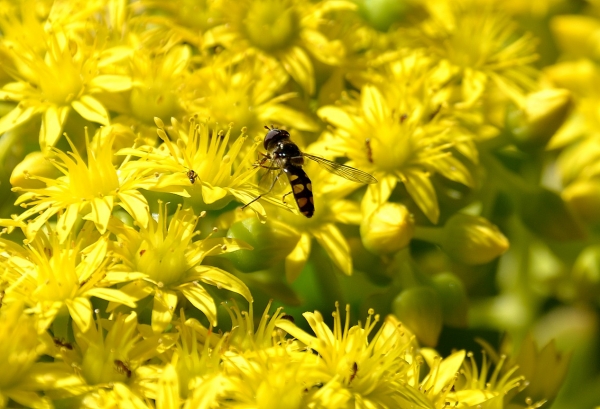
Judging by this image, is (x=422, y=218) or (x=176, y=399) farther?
(x=422, y=218)

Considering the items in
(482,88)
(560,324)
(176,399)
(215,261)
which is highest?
(482,88)

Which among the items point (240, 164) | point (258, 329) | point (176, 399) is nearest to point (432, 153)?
point (240, 164)

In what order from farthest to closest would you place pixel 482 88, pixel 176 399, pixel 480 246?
pixel 482 88
pixel 480 246
pixel 176 399

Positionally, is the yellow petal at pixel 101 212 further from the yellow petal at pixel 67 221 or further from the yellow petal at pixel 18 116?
the yellow petal at pixel 18 116

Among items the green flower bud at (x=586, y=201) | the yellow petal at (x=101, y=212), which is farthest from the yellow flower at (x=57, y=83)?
the green flower bud at (x=586, y=201)

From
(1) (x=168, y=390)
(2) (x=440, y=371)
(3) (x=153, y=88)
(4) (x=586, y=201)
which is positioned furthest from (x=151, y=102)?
(4) (x=586, y=201)

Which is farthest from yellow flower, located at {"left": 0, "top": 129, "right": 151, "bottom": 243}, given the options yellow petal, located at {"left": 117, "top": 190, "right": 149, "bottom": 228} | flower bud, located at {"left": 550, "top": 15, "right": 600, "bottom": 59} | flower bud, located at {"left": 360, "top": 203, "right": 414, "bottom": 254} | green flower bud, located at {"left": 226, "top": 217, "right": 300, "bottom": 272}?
flower bud, located at {"left": 550, "top": 15, "right": 600, "bottom": 59}

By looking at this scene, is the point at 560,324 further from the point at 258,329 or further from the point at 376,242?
the point at 258,329
